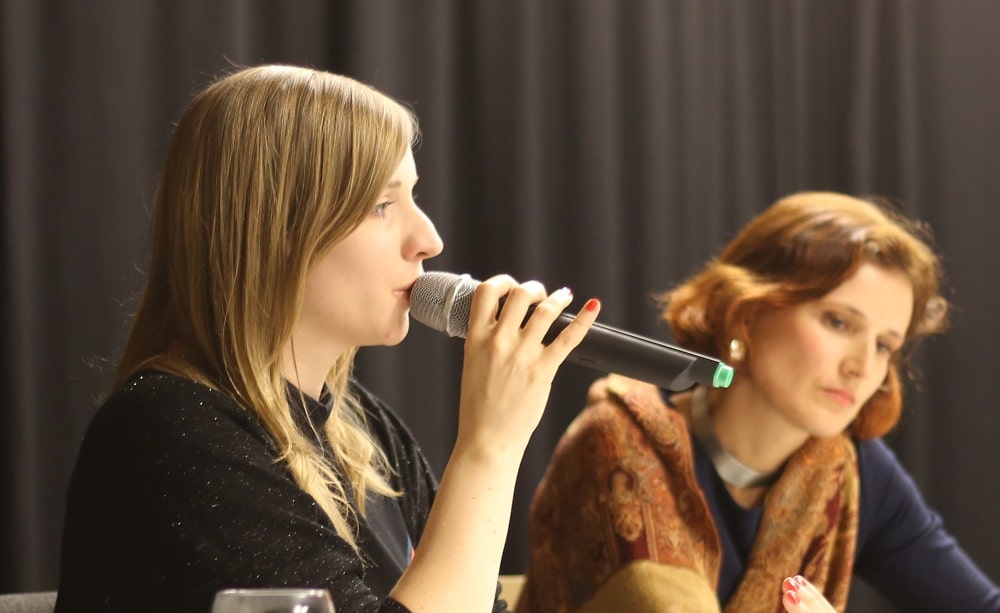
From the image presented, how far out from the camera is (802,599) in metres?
1.33

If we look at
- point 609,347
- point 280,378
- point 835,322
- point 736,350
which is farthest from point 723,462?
point 280,378

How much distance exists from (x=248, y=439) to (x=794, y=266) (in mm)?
1047

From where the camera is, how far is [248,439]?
1.12 m

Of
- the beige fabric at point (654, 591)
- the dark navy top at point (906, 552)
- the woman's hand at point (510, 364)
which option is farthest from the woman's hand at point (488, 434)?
the dark navy top at point (906, 552)

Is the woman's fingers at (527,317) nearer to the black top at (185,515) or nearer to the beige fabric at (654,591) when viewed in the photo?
the black top at (185,515)

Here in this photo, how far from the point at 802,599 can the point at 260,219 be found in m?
Answer: 0.77

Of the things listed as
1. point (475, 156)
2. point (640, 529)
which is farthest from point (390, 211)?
point (475, 156)

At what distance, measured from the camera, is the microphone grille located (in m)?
1.20

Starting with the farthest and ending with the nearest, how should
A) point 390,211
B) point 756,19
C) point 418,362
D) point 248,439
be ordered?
point 756,19 < point 418,362 < point 390,211 < point 248,439

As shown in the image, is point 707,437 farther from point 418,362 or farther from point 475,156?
point 475,156

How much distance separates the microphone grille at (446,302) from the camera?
1.20 m

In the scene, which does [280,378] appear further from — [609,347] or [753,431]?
[753,431]

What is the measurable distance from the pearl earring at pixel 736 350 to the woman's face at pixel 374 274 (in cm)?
78

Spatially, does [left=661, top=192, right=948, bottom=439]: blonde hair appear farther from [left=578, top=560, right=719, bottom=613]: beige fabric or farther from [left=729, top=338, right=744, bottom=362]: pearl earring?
[left=578, top=560, right=719, bottom=613]: beige fabric
